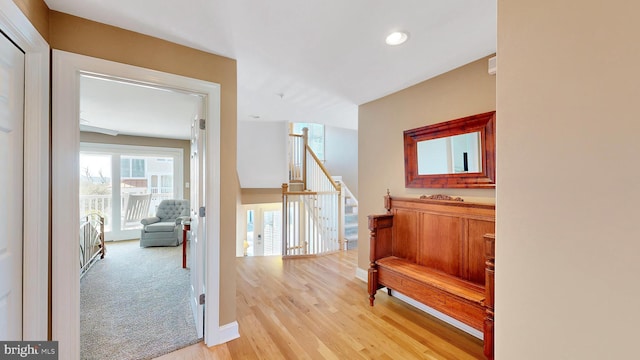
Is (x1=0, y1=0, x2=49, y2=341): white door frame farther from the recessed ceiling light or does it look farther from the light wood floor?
the recessed ceiling light

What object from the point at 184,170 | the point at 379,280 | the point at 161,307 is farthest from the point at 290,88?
the point at 184,170

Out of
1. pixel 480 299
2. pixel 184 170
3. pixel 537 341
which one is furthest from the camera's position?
pixel 184 170

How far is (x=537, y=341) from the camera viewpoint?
2.36ft

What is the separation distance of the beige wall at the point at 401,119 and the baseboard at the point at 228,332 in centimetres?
171

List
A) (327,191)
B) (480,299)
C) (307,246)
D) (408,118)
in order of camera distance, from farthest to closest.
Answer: (327,191), (307,246), (408,118), (480,299)

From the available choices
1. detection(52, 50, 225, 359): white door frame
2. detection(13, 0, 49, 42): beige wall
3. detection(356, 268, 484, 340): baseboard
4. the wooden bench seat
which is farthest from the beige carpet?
detection(13, 0, 49, 42): beige wall

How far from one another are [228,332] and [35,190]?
60.2 inches

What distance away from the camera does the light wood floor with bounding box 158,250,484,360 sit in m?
1.84

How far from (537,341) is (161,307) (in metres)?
2.94

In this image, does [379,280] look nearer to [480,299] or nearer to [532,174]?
[480,299]

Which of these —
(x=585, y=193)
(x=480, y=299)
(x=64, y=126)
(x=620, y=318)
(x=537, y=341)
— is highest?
(x=64, y=126)

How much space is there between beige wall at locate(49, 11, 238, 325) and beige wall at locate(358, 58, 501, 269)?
1.72 m

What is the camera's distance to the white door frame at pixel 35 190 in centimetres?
129

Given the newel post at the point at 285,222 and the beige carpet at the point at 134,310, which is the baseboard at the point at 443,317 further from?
the beige carpet at the point at 134,310
